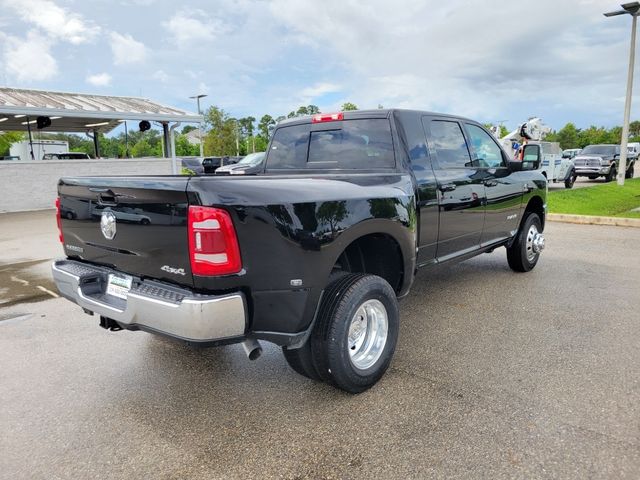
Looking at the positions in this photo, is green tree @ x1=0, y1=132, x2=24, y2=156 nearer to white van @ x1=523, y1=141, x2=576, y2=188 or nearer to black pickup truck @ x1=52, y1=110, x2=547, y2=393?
white van @ x1=523, y1=141, x2=576, y2=188

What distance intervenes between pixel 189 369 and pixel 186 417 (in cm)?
69

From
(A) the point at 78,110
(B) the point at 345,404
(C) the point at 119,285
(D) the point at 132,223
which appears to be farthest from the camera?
(A) the point at 78,110

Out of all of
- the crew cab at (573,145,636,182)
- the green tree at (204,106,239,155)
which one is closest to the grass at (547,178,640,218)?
the crew cab at (573,145,636,182)

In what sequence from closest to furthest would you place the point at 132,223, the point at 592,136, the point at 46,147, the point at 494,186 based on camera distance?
the point at 132,223, the point at 494,186, the point at 46,147, the point at 592,136

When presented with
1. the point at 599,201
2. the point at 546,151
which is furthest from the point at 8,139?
the point at 599,201

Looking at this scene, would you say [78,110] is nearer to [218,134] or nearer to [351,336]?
[351,336]

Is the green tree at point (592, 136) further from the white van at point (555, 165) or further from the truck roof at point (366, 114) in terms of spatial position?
the truck roof at point (366, 114)

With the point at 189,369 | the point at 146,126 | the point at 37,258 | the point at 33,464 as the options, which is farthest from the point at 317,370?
the point at 146,126

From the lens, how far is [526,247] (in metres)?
6.10

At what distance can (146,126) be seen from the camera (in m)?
18.6

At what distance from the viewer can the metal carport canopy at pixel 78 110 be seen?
14.8 meters

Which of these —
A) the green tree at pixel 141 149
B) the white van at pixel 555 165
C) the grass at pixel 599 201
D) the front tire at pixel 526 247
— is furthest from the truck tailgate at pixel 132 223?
the green tree at pixel 141 149

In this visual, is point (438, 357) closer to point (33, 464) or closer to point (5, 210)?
point (33, 464)

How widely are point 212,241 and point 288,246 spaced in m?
0.44
